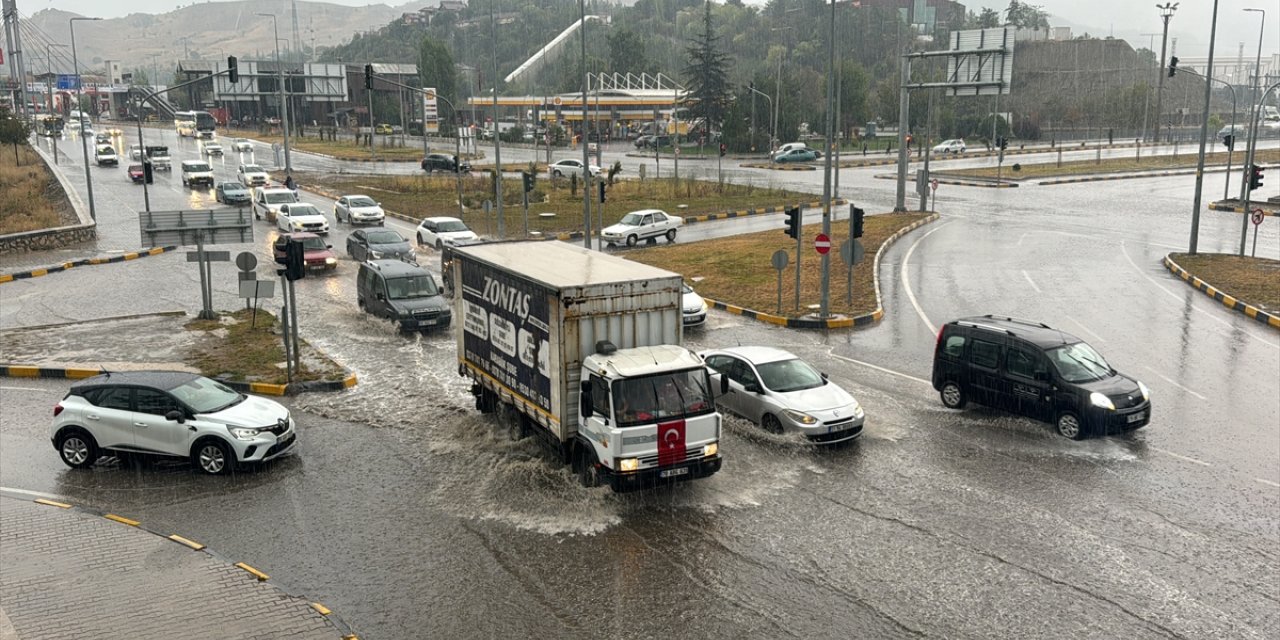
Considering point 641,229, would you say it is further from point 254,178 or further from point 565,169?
point 254,178

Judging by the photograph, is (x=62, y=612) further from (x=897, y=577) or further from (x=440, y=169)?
(x=440, y=169)

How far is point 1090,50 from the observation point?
12569cm

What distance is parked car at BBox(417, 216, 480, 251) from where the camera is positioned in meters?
36.1

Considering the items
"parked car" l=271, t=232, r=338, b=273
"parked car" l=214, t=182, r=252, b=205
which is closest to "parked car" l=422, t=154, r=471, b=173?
"parked car" l=214, t=182, r=252, b=205

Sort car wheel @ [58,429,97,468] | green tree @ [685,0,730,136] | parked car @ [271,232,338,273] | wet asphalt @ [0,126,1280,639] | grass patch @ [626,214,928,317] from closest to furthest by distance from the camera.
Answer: wet asphalt @ [0,126,1280,639] < car wheel @ [58,429,97,468] < grass patch @ [626,214,928,317] < parked car @ [271,232,338,273] < green tree @ [685,0,730,136]

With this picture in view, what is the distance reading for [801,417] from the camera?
14.9 metres

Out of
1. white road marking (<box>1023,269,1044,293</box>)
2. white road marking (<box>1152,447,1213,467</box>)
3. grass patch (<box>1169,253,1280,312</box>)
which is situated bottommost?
white road marking (<box>1152,447,1213,467</box>)

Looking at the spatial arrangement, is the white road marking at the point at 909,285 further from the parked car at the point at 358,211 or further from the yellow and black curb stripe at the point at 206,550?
the parked car at the point at 358,211

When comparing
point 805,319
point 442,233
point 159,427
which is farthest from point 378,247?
point 159,427

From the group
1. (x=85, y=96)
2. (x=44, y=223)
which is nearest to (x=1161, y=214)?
(x=44, y=223)

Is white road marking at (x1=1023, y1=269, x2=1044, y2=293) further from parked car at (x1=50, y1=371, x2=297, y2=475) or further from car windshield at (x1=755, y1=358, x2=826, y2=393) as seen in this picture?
parked car at (x1=50, y1=371, x2=297, y2=475)

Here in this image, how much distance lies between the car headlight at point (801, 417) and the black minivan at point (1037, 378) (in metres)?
3.67

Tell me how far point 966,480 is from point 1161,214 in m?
37.4

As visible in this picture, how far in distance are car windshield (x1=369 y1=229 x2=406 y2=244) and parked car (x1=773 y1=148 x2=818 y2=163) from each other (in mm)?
48950
